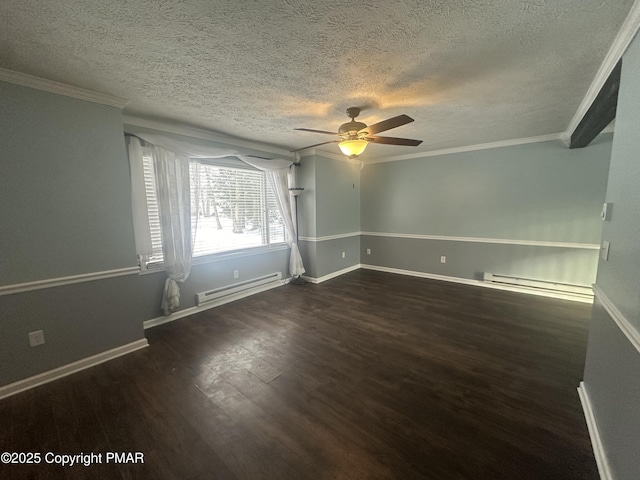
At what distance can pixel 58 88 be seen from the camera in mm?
1990

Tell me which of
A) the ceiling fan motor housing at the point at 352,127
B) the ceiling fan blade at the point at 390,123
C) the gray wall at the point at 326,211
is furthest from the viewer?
the gray wall at the point at 326,211

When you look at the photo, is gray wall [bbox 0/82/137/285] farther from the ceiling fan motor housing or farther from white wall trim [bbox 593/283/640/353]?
Answer: white wall trim [bbox 593/283/640/353]

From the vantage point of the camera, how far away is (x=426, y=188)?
4.73m

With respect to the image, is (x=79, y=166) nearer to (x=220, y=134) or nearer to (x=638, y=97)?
(x=220, y=134)

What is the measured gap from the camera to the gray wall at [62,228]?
6.18 feet

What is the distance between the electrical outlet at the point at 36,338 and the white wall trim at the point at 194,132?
→ 2126 millimetres

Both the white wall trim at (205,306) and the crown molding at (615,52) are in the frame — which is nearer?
the crown molding at (615,52)

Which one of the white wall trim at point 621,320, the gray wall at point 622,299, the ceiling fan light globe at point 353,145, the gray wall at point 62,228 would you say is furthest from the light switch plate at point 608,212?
the gray wall at point 62,228

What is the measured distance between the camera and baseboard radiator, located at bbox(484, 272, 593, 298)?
3501 millimetres

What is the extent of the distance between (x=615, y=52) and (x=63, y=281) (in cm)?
441

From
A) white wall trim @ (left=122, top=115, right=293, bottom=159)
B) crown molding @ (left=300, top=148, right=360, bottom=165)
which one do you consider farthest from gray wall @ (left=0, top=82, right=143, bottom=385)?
crown molding @ (left=300, top=148, right=360, bottom=165)

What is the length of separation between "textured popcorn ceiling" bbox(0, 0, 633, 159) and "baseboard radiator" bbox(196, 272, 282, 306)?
2322mm

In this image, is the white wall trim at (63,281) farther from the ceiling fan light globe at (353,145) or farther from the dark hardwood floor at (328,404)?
the ceiling fan light globe at (353,145)

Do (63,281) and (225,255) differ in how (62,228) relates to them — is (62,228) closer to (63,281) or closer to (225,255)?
(63,281)
